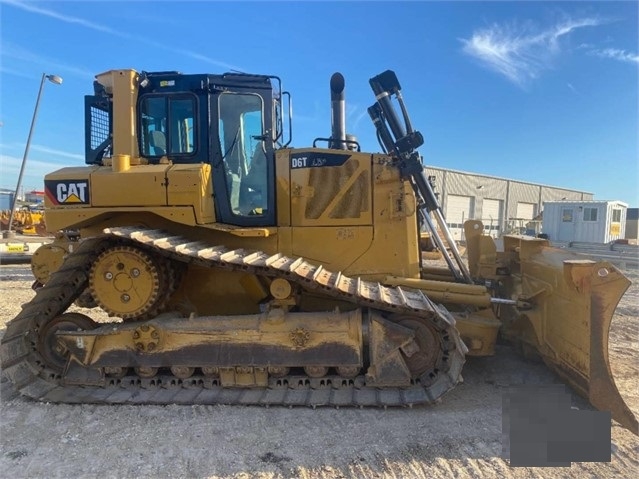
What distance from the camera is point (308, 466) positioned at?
10.6 ft

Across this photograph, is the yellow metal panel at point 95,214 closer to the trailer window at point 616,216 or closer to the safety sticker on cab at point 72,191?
the safety sticker on cab at point 72,191

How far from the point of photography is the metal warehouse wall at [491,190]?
37.6 m

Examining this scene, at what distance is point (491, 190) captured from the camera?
43125 mm


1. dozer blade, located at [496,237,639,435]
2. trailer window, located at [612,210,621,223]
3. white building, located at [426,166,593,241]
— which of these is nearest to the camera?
dozer blade, located at [496,237,639,435]

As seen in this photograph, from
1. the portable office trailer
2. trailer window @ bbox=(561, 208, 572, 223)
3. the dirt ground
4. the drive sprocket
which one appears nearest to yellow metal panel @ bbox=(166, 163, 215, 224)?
the drive sprocket

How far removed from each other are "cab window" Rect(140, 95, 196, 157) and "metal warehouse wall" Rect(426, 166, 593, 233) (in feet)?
99.3

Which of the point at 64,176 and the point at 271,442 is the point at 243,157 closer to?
the point at 64,176

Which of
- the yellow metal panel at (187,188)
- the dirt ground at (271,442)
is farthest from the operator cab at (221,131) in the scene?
the dirt ground at (271,442)

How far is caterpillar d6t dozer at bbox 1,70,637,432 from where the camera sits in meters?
4.21

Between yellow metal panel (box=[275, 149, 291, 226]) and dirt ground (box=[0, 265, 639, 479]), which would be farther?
yellow metal panel (box=[275, 149, 291, 226])

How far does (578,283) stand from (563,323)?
50cm

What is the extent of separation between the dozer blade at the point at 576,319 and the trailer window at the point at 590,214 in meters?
24.0

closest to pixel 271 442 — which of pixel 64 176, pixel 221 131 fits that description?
pixel 221 131

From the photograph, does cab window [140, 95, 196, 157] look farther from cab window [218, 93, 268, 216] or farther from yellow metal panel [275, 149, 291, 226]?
yellow metal panel [275, 149, 291, 226]
